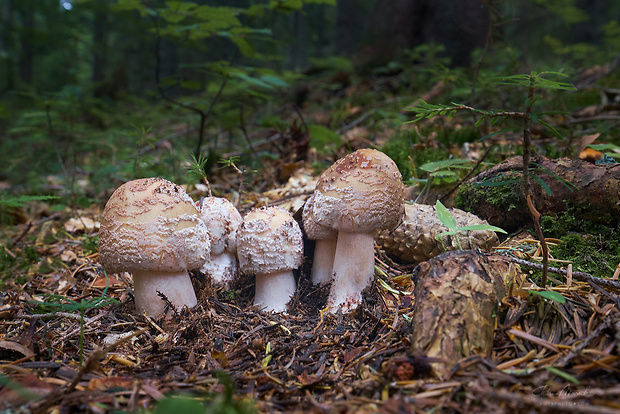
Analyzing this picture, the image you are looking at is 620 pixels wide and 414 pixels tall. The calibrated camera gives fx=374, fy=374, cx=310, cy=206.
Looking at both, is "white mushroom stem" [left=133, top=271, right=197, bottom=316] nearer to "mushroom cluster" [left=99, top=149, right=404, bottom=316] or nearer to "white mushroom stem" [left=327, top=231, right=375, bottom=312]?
"mushroom cluster" [left=99, top=149, right=404, bottom=316]

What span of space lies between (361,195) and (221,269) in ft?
4.77

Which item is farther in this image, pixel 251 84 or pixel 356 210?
pixel 251 84

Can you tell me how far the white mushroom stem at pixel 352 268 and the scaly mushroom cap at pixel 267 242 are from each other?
381 millimetres

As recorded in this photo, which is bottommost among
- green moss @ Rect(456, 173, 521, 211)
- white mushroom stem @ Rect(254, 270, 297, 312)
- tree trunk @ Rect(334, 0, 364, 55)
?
white mushroom stem @ Rect(254, 270, 297, 312)

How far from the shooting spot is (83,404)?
68.3 inches

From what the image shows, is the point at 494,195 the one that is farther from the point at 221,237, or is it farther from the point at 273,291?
the point at 221,237

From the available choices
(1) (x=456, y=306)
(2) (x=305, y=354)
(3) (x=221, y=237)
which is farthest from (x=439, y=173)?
(3) (x=221, y=237)

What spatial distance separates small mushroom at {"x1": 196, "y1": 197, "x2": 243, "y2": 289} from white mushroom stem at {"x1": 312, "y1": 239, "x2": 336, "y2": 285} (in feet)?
2.38

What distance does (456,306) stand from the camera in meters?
1.98

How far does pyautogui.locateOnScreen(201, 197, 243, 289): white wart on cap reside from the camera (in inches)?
124

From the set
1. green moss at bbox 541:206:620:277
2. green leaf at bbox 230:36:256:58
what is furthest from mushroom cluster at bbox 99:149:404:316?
green leaf at bbox 230:36:256:58

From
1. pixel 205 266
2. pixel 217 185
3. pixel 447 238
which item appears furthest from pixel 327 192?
pixel 217 185

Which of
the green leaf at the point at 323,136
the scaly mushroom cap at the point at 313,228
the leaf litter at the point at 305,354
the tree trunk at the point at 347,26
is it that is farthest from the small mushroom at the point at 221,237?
the tree trunk at the point at 347,26

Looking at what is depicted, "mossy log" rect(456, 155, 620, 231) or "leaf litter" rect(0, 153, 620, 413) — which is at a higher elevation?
"mossy log" rect(456, 155, 620, 231)
